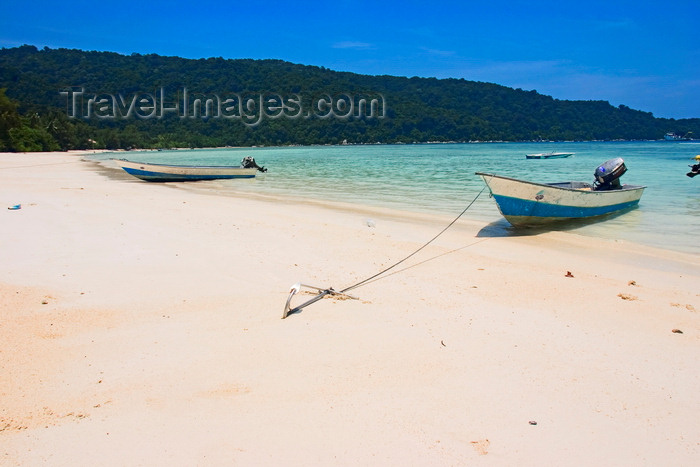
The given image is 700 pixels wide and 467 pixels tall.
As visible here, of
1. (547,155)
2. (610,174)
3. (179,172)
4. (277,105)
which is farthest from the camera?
(277,105)

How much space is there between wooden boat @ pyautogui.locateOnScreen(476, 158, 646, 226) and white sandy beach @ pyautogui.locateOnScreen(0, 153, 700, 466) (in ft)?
7.96

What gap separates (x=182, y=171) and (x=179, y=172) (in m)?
0.14

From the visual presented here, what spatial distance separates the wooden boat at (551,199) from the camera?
890cm

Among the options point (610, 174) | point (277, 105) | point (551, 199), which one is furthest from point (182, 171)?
point (277, 105)

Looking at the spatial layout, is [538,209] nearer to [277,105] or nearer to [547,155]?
[547,155]

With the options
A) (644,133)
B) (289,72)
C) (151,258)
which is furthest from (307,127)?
(151,258)

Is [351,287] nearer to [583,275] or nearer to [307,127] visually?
[583,275]

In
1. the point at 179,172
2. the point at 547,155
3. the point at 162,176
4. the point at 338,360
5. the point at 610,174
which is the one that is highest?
the point at 547,155

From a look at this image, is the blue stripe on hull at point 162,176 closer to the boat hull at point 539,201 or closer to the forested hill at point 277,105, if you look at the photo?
the boat hull at point 539,201

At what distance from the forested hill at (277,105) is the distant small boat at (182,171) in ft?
215

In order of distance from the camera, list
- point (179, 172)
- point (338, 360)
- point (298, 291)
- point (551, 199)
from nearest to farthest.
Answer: point (338, 360), point (298, 291), point (551, 199), point (179, 172)

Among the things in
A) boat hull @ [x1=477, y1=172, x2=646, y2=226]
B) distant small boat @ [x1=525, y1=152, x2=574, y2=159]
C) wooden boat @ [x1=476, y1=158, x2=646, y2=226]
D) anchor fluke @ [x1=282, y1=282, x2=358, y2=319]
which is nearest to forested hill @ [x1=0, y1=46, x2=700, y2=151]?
distant small boat @ [x1=525, y1=152, x2=574, y2=159]

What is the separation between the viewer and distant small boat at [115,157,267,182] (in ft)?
66.7

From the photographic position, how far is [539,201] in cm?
920
